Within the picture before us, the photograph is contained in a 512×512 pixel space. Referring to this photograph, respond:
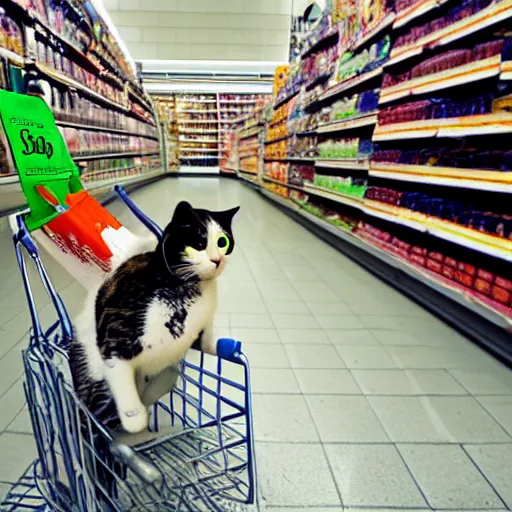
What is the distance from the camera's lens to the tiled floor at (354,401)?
1092 millimetres

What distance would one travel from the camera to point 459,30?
219 cm

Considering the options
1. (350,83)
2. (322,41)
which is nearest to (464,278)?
(350,83)

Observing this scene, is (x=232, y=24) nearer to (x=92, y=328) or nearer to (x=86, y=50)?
(x=86, y=50)

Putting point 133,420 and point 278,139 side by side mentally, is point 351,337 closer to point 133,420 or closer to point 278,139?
point 133,420

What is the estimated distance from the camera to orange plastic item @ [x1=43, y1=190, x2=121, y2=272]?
0.65 metres

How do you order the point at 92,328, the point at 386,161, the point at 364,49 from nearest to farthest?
the point at 92,328 < the point at 386,161 < the point at 364,49

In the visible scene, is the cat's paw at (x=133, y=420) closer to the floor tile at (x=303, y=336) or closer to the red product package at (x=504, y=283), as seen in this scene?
the floor tile at (x=303, y=336)

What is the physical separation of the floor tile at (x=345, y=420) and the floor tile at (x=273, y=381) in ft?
0.29

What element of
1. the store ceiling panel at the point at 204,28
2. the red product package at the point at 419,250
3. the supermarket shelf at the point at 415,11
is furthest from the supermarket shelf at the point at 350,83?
the store ceiling panel at the point at 204,28

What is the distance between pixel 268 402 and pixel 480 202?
1830 mm

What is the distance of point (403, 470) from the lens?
1161 millimetres

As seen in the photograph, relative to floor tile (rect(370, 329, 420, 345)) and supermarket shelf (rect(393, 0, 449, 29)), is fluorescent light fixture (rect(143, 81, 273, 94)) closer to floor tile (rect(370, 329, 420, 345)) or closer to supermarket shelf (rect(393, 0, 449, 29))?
supermarket shelf (rect(393, 0, 449, 29))

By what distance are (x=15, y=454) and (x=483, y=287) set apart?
82.2 inches

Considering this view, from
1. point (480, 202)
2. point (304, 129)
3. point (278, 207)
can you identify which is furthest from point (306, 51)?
point (480, 202)
